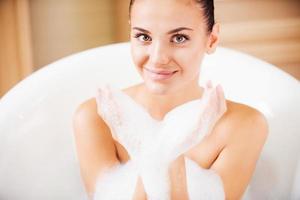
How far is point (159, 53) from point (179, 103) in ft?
0.31

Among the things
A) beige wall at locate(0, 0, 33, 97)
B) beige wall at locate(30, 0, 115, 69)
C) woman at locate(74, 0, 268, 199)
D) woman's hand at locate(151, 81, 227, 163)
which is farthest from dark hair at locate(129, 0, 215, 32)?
beige wall at locate(0, 0, 33, 97)

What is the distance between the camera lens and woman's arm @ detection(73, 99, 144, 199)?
2.57 ft

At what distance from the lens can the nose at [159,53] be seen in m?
0.71

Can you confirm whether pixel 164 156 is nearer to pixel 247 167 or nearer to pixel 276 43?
pixel 247 167

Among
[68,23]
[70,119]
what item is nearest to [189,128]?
[70,119]

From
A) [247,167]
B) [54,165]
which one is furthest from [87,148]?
[247,167]

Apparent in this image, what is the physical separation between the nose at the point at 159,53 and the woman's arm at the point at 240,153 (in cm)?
14

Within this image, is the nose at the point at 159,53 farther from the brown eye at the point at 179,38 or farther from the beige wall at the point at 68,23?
the beige wall at the point at 68,23

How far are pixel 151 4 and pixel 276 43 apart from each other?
0.39 m

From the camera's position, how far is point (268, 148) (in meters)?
0.83

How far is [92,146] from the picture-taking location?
805 millimetres

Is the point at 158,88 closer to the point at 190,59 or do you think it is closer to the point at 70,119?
the point at 190,59

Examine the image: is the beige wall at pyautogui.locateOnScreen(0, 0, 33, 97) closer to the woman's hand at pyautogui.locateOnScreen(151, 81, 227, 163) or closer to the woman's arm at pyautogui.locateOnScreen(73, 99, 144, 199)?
the woman's arm at pyautogui.locateOnScreen(73, 99, 144, 199)

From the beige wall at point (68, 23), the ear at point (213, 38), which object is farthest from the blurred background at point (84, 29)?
the ear at point (213, 38)
